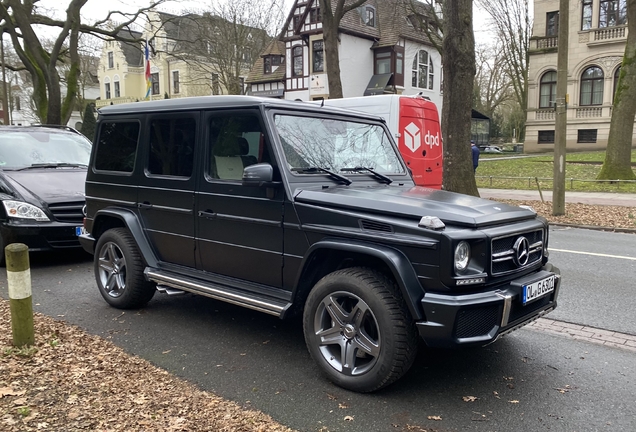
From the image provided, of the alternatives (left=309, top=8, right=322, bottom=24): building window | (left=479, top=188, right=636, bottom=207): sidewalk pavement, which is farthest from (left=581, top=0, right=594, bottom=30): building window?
(left=479, top=188, right=636, bottom=207): sidewalk pavement

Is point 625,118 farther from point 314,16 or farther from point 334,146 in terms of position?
point 314,16

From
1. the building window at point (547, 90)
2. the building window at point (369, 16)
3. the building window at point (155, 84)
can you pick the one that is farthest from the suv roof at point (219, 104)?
the building window at point (155, 84)

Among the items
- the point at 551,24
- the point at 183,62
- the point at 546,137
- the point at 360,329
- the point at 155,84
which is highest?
the point at 551,24

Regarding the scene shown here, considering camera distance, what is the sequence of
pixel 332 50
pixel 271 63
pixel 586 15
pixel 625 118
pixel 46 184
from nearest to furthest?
pixel 46 184
pixel 625 118
pixel 332 50
pixel 586 15
pixel 271 63

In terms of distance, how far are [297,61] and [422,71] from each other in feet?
32.0

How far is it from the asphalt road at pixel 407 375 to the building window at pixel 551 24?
38.9m

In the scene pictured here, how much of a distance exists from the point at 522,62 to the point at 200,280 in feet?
152

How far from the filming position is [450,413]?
3.55 meters

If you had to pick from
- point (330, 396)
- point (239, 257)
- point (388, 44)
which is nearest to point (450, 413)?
point (330, 396)

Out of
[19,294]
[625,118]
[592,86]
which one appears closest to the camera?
[19,294]

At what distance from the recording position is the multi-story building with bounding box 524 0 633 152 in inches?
1462

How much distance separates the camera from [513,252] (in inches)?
149

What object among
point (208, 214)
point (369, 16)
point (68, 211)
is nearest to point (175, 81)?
point (369, 16)

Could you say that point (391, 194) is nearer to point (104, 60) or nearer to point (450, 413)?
point (450, 413)
